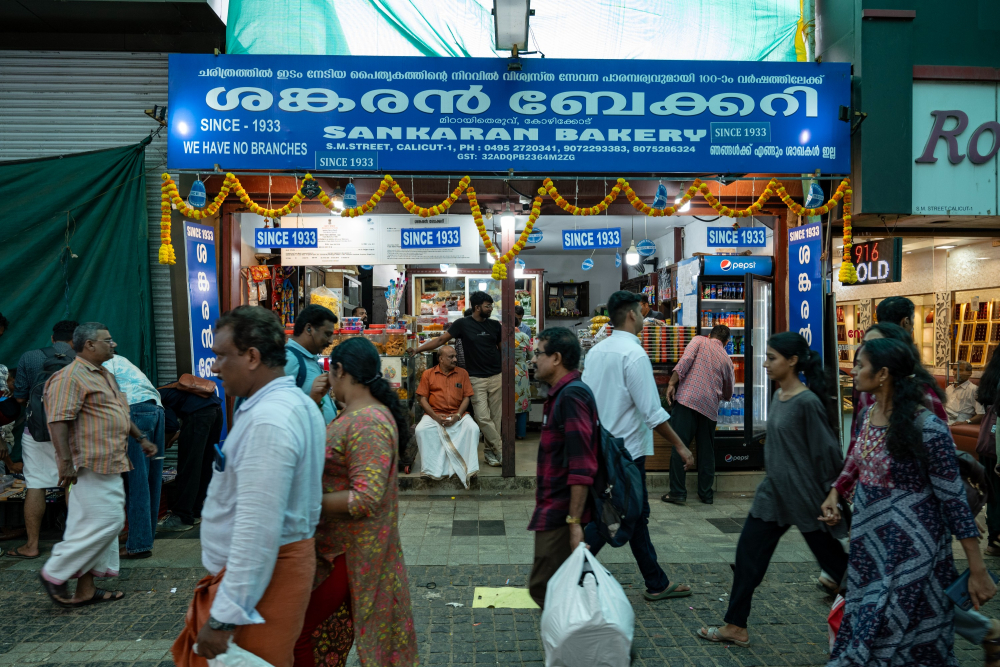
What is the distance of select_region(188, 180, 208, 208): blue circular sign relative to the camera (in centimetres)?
623

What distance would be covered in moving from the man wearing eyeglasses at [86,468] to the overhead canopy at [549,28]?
372cm

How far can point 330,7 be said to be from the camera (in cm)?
670

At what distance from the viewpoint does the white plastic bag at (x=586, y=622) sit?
9.59ft

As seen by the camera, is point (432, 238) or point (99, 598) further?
point (432, 238)

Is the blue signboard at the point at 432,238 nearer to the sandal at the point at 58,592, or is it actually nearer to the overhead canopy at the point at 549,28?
the overhead canopy at the point at 549,28

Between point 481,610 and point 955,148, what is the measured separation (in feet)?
20.1

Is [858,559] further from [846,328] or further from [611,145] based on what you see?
[846,328]

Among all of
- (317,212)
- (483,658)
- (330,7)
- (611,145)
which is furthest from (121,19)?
(483,658)

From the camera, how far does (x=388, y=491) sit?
271 cm

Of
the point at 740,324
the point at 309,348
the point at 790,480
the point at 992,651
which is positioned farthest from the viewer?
the point at 740,324

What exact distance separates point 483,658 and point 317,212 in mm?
5906

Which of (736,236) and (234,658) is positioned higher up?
(736,236)

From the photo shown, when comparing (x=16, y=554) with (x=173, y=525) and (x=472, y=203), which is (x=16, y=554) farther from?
(x=472, y=203)

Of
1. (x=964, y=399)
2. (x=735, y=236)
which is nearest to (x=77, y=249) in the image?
(x=735, y=236)
